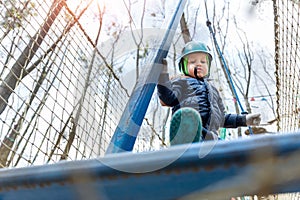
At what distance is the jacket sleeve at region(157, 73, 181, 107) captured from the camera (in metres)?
1.01

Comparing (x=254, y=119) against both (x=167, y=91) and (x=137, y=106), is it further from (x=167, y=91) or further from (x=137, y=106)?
(x=137, y=106)

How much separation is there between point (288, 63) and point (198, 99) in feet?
1.92

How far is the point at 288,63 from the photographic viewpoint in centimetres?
167

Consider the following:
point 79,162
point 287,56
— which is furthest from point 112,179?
point 287,56

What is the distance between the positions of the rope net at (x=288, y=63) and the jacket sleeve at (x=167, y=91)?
53cm

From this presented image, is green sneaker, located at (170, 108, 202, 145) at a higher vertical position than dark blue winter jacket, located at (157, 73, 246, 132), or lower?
lower

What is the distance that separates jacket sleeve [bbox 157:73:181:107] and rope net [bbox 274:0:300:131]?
1.74 feet

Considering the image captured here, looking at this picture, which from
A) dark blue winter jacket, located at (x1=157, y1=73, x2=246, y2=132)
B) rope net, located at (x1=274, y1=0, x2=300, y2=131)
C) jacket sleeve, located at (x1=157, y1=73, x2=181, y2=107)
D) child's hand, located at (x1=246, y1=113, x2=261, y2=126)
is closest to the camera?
jacket sleeve, located at (x1=157, y1=73, x2=181, y2=107)

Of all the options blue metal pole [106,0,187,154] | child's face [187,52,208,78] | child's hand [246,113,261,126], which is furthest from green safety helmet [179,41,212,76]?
blue metal pole [106,0,187,154]

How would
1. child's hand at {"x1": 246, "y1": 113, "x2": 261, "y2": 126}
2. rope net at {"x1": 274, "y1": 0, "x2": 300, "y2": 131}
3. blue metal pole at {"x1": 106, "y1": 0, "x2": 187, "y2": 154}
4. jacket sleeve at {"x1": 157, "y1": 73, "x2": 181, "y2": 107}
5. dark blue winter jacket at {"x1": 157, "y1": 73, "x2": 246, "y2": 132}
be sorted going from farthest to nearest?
rope net at {"x1": 274, "y1": 0, "x2": 300, "y2": 131} → child's hand at {"x1": 246, "y1": 113, "x2": 261, "y2": 126} → dark blue winter jacket at {"x1": 157, "y1": 73, "x2": 246, "y2": 132} → jacket sleeve at {"x1": 157, "y1": 73, "x2": 181, "y2": 107} → blue metal pole at {"x1": 106, "y1": 0, "x2": 187, "y2": 154}

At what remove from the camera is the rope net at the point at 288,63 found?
5.41 ft

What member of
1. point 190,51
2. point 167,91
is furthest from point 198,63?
point 167,91

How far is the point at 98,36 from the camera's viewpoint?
207 inches

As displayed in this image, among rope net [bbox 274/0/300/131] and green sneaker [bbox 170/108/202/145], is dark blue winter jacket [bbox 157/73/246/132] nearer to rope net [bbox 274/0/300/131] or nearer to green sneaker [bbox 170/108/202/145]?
green sneaker [bbox 170/108/202/145]
